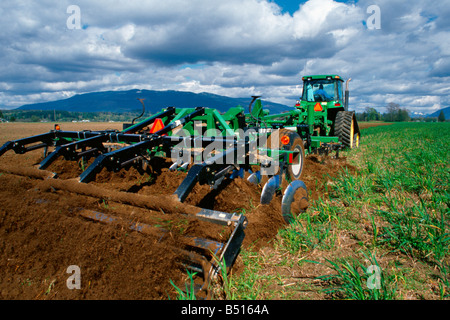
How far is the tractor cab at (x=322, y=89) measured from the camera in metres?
10.0

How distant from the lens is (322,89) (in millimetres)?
10227

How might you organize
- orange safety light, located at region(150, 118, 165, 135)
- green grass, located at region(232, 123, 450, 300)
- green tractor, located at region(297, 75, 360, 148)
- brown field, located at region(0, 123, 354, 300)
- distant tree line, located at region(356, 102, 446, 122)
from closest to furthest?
brown field, located at region(0, 123, 354, 300)
green grass, located at region(232, 123, 450, 300)
orange safety light, located at region(150, 118, 165, 135)
green tractor, located at region(297, 75, 360, 148)
distant tree line, located at region(356, 102, 446, 122)

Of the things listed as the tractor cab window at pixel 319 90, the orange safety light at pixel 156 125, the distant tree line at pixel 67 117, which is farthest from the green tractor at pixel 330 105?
the distant tree line at pixel 67 117

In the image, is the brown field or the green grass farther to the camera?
the green grass

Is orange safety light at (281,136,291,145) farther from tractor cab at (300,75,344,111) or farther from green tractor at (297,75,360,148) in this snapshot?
tractor cab at (300,75,344,111)

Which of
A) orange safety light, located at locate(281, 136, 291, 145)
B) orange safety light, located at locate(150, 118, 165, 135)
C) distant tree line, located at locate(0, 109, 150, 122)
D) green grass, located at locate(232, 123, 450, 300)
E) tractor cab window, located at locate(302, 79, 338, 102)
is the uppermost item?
distant tree line, located at locate(0, 109, 150, 122)

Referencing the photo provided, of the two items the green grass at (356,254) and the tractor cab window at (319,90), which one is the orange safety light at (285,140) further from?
the tractor cab window at (319,90)

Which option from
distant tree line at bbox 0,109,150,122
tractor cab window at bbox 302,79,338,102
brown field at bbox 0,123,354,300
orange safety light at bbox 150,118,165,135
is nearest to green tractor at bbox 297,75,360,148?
tractor cab window at bbox 302,79,338,102

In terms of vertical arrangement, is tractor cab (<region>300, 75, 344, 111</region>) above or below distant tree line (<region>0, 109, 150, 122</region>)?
below

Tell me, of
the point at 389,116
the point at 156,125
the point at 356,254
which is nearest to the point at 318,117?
the point at 156,125

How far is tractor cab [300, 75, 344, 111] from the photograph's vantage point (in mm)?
10000

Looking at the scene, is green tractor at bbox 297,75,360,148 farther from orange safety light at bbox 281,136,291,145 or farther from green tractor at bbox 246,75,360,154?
orange safety light at bbox 281,136,291,145

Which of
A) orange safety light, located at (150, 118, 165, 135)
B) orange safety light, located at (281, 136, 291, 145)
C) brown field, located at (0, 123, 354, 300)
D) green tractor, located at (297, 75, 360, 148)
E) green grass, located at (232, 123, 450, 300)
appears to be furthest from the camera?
green tractor, located at (297, 75, 360, 148)
